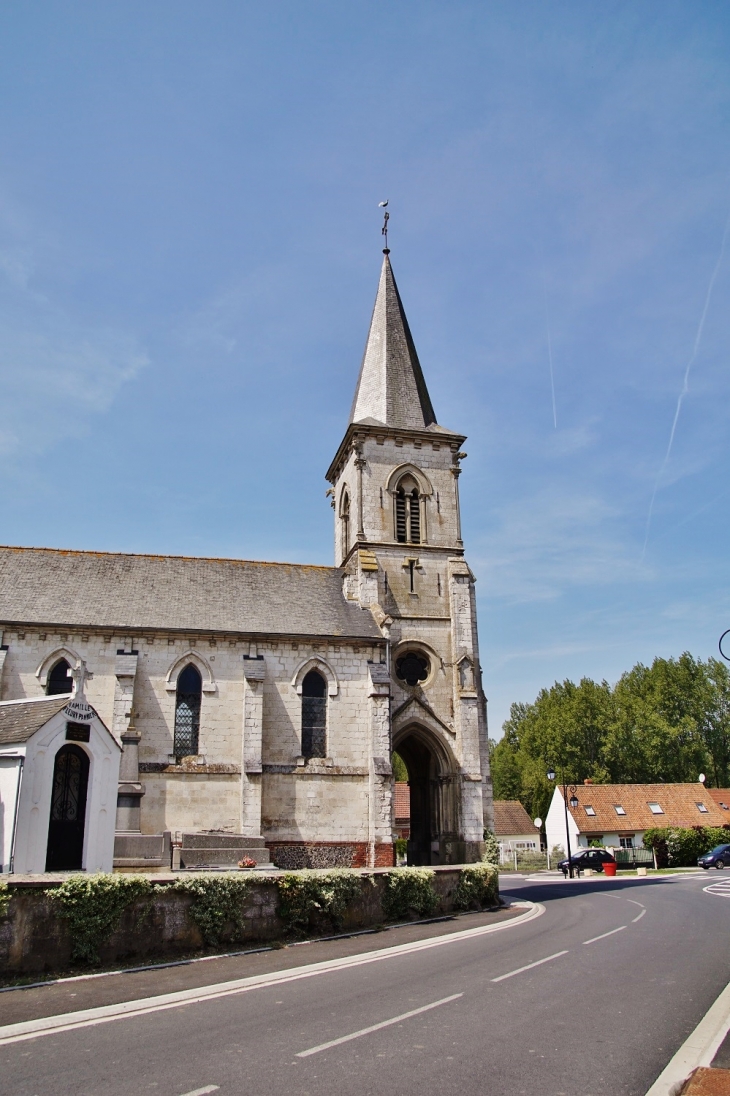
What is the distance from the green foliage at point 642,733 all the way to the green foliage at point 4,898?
63.9 metres

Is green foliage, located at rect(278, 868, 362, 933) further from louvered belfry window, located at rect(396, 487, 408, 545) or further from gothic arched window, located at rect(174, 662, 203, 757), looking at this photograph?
louvered belfry window, located at rect(396, 487, 408, 545)

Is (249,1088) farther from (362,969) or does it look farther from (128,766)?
(128,766)

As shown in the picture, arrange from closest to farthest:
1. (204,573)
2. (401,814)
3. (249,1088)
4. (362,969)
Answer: (249,1088) → (362,969) → (204,573) → (401,814)

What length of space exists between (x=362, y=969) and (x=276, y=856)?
47.2ft

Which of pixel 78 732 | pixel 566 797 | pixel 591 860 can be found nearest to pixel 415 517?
pixel 78 732

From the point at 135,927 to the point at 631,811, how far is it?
4965 centimetres

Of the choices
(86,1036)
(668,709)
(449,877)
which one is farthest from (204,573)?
(668,709)

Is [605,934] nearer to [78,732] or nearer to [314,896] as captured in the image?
[314,896]

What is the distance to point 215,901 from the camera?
1342 centimetres

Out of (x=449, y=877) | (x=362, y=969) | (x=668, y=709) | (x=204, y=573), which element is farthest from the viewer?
(x=668, y=709)

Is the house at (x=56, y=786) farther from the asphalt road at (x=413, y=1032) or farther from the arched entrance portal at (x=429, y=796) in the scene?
the arched entrance portal at (x=429, y=796)

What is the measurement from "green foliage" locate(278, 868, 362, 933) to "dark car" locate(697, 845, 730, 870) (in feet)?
110

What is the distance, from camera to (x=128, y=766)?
24516 millimetres

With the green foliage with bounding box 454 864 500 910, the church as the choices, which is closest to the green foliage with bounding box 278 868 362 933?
the green foliage with bounding box 454 864 500 910
